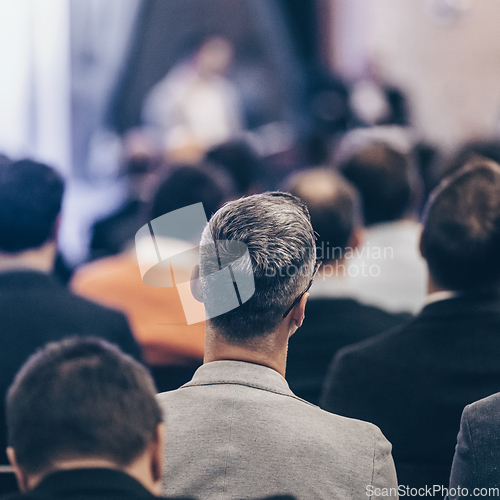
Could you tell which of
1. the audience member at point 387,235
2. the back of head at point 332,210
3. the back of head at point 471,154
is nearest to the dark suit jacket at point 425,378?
the back of head at point 332,210

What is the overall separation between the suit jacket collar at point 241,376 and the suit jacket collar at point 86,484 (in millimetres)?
392

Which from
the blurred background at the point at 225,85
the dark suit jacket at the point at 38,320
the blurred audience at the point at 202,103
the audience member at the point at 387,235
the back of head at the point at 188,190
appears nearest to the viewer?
the dark suit jacket at the point at 38,320

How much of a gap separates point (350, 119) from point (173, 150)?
9.90 ft

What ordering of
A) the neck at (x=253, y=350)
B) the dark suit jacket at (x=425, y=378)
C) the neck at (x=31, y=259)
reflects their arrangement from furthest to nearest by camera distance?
1. the neck at (x=31, y=259)
2. the dark suit jacket at (x=425, y=378)
3. the neck at (x=253, y=350)

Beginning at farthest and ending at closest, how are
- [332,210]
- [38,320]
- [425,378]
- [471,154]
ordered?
[471,154], [332,210], [38,320], [425,378]

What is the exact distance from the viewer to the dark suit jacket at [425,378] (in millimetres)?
1394

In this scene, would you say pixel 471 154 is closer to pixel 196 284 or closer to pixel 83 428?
pixel 196 284

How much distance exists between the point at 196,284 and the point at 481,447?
0.52 m

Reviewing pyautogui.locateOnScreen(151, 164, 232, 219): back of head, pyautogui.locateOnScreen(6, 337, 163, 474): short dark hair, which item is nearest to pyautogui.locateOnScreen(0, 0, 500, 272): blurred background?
pyautogui.locateOnScreen(151, 164, 232, 219): back of head

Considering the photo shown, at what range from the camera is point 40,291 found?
159 cm

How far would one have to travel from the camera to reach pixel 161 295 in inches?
75.2

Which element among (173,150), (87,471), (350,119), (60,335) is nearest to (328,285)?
(60,335)

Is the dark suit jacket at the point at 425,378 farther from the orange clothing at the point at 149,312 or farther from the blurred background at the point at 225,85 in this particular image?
the blurred background at the point at 225,85

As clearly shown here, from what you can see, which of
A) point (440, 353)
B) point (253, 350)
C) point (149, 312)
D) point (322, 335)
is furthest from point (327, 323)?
point (253, 350)
